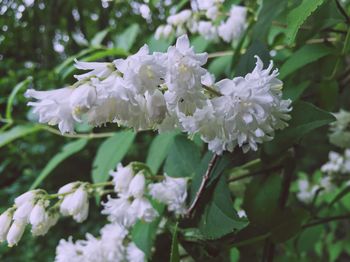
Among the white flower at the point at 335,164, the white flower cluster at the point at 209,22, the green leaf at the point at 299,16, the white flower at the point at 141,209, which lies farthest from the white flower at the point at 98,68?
the white flower at the point at 335,164

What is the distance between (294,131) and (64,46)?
71.5 inches

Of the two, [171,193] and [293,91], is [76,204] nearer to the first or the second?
[171,193]

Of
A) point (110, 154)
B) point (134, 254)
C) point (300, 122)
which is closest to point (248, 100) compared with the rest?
point (300, 122)

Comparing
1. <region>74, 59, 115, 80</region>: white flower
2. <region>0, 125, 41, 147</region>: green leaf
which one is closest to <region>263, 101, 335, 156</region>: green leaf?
<region>74, 59, 115, 80</region>: white flower

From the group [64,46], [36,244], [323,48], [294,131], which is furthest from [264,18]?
[36,244]

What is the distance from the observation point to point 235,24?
1323mm

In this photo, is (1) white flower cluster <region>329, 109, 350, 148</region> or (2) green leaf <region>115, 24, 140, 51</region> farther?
(2) green leaf <region>115, 24, 140, 51</region>

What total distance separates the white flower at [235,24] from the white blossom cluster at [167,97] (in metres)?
0.72

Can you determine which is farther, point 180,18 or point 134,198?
point 180,18

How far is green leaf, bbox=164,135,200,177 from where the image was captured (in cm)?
97

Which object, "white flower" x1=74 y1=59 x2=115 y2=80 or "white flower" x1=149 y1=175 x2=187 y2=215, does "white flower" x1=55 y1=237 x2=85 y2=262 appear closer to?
"white flower" x1=149 y1=175 x2=187 y2=215

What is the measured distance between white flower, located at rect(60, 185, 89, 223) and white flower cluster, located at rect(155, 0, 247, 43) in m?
0.68

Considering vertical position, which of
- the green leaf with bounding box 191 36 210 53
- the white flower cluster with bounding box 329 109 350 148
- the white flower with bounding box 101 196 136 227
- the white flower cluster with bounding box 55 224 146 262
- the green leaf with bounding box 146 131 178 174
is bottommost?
the white flower cluster with bounding box 329 109 350 148

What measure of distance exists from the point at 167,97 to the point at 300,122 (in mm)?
267
